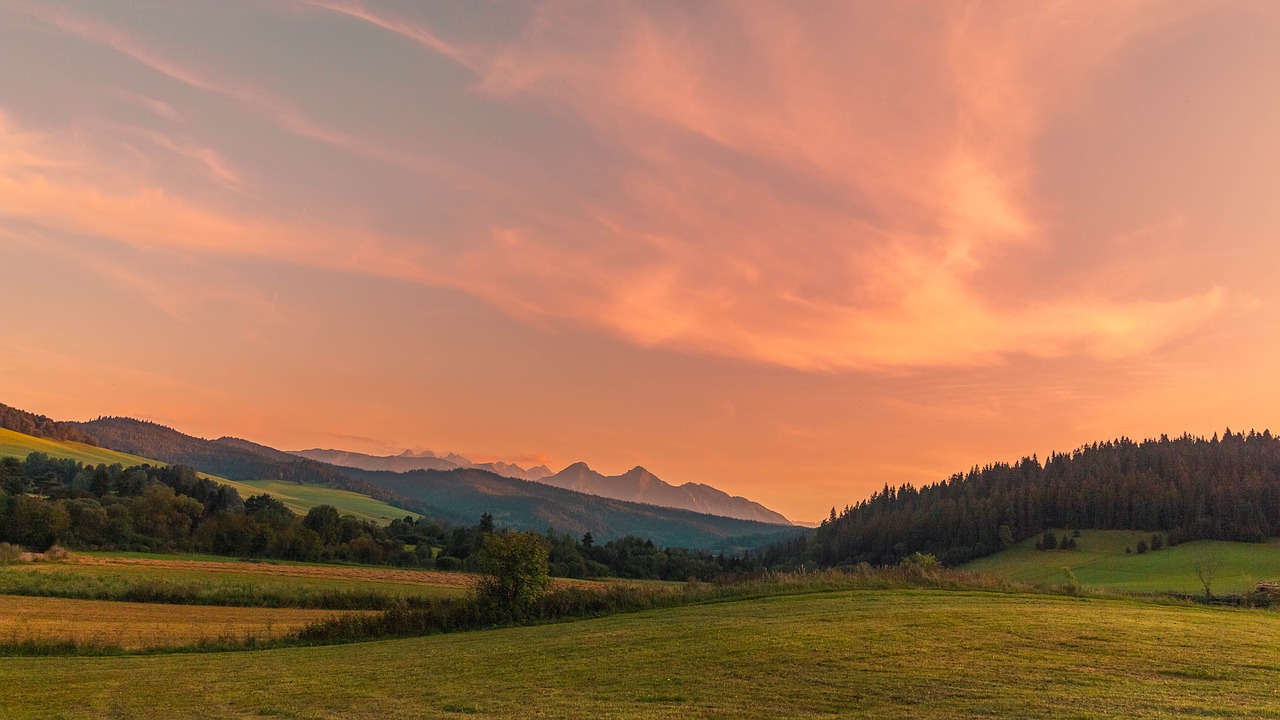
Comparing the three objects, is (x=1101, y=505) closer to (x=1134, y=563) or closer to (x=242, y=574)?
(x=1134, y=563)

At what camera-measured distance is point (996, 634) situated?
25031 mm

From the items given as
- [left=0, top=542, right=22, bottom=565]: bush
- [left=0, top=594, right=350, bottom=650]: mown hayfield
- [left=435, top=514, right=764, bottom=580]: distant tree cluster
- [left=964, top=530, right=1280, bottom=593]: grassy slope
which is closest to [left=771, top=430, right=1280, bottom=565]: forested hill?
[left=964, top=530, right=1280, bottom=593]: grassy slope

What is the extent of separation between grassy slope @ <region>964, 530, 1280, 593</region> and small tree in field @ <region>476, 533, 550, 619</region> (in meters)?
71.1

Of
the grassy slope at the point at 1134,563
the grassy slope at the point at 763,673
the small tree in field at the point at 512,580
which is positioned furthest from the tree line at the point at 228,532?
the grassy slope at the point at 763,673

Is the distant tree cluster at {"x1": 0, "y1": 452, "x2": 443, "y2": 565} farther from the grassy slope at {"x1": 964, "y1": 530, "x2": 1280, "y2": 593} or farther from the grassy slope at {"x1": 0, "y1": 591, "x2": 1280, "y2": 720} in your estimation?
the grassy slope at {"x1": 964, "y1": 530, "x2": 1280, "y2": 593}

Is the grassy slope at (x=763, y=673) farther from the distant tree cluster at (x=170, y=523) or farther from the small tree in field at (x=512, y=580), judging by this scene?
the distant tree cluster at (x=170, y=523)

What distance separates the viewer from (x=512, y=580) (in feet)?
152

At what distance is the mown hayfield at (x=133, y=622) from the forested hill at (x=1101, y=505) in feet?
440

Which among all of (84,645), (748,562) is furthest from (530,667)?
(748,562)

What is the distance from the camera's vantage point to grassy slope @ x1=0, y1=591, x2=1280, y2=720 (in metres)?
16.4

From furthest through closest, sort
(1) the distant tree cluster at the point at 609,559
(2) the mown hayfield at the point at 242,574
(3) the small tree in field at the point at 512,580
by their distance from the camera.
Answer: (1) the distant tree cluster at the point at 609,559 → (2) the mown hayfield at the point at 242,574 → (3) the small tree in field at the point at 512,580

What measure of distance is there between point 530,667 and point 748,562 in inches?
5748

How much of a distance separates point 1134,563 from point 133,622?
12788 cm

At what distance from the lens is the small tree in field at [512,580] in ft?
151
